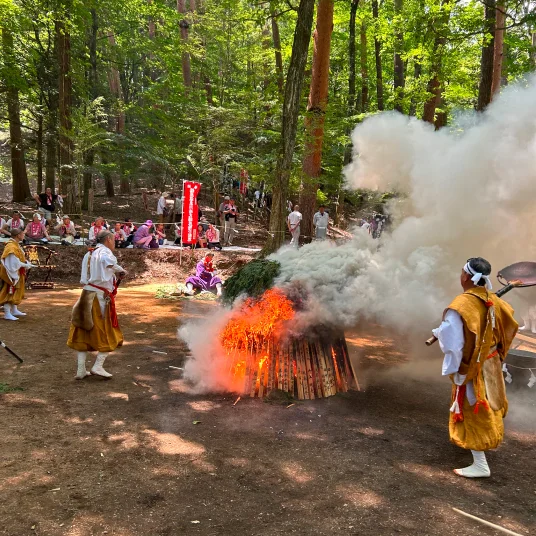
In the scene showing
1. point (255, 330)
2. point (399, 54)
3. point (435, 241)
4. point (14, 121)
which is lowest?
point (255, 330)

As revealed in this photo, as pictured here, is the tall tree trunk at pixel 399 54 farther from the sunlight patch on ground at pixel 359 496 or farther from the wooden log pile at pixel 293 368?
the sunlight patch on ground at pixel 359 496

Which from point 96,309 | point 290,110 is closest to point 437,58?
point 290,110

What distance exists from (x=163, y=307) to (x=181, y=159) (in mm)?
10456

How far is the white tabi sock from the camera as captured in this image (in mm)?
4008

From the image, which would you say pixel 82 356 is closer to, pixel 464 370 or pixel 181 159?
pixel 464 370

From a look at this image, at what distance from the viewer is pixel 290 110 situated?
9414 mm

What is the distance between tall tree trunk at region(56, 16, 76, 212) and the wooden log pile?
13340mm

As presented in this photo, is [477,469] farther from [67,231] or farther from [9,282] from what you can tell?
[67,231]

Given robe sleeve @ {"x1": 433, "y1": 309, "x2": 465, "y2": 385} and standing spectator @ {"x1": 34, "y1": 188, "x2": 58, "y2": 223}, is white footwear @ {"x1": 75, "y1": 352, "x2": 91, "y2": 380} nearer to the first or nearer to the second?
robe sleeve @ {"x1": 433, "y1": 309, "x2": 465, "y2": 385}

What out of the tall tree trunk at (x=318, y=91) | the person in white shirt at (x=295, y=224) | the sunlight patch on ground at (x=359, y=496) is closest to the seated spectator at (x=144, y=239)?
the person in white shirt at (x=295, y=224)

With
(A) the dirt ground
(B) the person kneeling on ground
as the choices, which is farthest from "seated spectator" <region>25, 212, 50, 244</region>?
(A) the dirt ground

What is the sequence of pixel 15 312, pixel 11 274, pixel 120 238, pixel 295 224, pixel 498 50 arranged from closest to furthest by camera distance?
pixel 11 274 → pixel 15 312 → pixel 498 50 → pixel 295 224 → pixel 120 238

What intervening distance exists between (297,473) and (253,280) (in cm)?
274

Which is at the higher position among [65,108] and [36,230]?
[65,108]
